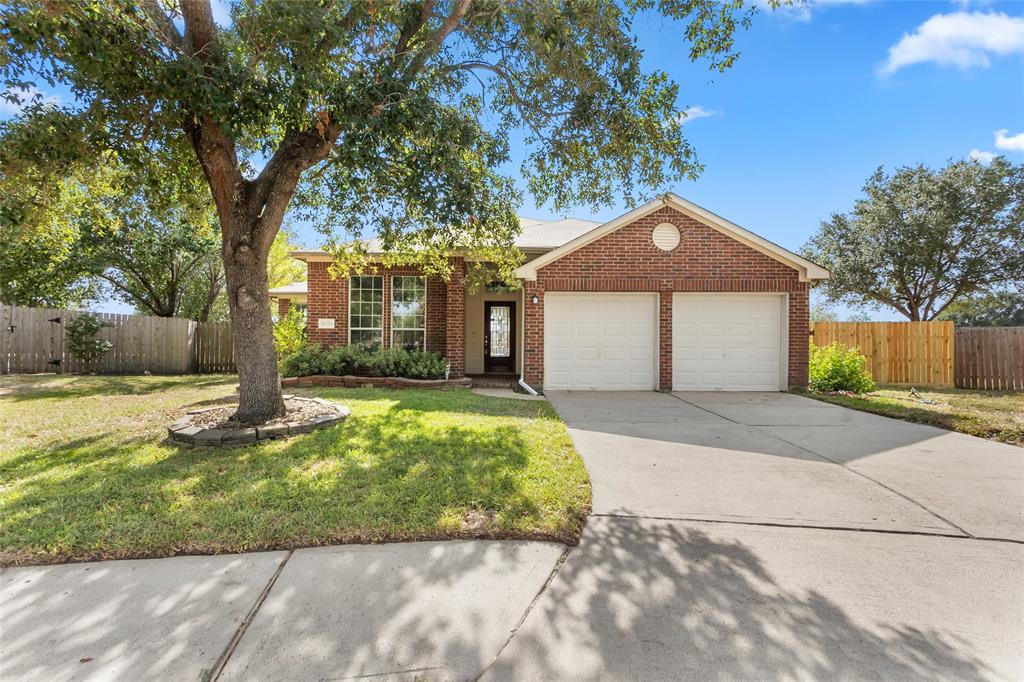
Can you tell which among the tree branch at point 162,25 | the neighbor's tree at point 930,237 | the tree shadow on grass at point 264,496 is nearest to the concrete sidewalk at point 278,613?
the tree shadow on grass at point 264,496

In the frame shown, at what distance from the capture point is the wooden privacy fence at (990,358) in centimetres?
1171

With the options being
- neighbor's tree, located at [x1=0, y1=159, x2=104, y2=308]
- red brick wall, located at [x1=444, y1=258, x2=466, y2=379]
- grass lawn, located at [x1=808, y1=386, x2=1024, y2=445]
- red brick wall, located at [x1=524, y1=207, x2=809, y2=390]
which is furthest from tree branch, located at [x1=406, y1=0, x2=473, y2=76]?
grass lawn, located at [x1=808, y1=386, x2=1024, y2=445]

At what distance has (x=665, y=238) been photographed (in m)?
A: 10.0

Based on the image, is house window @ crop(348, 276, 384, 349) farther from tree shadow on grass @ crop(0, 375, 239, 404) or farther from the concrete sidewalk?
the concrete sidewalk

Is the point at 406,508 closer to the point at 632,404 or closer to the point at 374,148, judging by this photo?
the point at 374,148

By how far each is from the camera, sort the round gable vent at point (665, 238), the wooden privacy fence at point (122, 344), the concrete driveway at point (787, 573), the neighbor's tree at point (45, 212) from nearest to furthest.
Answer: the concrete driveway at point (787, 573), the neighbor's tree at point (45, 212), the round gable vent at point (665, 238), the wooden privacy fence at point (122, 344)

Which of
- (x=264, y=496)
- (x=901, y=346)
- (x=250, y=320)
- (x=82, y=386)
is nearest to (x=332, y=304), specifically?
(x=82, y=386)

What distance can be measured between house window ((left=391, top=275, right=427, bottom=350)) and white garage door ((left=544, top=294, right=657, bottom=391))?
3532mm

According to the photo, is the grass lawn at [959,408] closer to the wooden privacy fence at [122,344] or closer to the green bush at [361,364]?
the green bush at [361,364]

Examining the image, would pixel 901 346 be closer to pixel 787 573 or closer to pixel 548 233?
pixel 548 233

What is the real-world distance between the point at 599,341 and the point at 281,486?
7.65m

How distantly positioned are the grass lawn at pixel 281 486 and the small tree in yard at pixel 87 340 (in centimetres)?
813

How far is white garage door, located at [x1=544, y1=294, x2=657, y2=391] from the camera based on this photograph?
10.1m

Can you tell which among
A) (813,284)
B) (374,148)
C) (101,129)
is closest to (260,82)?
(374,148)
